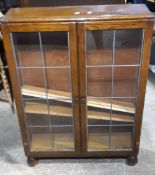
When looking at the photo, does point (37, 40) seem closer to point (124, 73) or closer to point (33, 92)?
point (33, 92)

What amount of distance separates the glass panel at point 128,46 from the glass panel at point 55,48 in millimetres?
255

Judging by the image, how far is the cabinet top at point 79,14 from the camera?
1.13 meters

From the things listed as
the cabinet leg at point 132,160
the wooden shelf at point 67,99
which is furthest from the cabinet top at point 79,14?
the cabinet leg at point 132,160

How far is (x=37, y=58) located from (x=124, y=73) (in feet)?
1.53

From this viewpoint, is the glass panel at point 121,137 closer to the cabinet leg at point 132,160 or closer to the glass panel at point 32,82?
the cabinet leg at point 132,160

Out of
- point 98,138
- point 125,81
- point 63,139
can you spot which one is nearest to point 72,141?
point 63,139

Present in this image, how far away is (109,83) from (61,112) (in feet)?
1.08

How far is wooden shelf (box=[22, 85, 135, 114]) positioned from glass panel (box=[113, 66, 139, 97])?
0.22 ft

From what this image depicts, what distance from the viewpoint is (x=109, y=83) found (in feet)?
4.56

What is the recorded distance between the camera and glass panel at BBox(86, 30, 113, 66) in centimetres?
119

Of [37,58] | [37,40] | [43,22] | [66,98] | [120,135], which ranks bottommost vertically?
[120,135]

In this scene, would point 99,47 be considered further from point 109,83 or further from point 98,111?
point 98,111

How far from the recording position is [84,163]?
5.46ft

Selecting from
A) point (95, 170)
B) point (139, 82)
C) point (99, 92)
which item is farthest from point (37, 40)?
point (95, 170)
